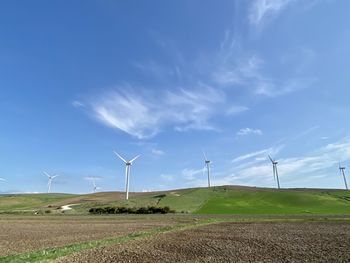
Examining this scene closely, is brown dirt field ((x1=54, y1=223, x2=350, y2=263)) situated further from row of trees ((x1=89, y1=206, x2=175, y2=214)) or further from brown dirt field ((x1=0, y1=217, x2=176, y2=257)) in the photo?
row of trees ((x1=89, y1=206, x2=175, y2=214))

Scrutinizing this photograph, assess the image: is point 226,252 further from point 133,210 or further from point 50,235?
point 133,210

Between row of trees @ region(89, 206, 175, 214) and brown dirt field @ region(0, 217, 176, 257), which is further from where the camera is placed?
row of trees @ region(89, 206, 175, 214)

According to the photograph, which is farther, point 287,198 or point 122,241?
point 287,198

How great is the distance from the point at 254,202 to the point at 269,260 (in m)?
105

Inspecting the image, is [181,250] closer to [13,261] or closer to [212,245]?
[212,245]

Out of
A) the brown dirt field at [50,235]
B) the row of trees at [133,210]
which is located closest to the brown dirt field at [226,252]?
the brown dirt field at [50,235]

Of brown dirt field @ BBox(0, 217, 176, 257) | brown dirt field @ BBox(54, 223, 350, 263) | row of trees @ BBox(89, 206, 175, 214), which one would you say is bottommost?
brown dirt field @ BBox(54, 223, 350, 263)

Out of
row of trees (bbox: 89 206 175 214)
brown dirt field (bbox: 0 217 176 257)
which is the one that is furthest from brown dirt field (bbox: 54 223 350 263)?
row of trees (bbox: 89 206 175 214)

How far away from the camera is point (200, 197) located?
13738cm

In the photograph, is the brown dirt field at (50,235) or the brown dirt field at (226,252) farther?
the brown dirt field at (50,235)

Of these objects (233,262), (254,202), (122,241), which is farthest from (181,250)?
(254,202)

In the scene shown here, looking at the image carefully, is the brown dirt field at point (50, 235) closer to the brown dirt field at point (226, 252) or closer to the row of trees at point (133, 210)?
the brown dirt field at point (226, 252)

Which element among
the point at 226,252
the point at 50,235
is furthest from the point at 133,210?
the point at 226,252

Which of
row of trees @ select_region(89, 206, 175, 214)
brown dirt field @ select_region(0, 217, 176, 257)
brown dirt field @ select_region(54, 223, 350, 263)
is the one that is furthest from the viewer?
row of trees @ select_region(89, 206, 175, 214)
